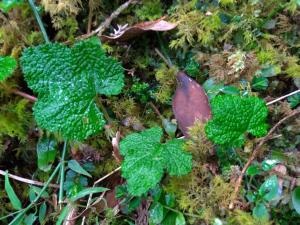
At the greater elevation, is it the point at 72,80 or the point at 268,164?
the point at 72,80

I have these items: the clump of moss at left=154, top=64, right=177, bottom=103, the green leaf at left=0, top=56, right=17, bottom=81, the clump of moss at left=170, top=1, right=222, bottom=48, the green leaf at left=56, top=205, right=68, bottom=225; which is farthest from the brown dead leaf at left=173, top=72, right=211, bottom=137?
the green leaf at left=0, top=56, right=17, bottom=81

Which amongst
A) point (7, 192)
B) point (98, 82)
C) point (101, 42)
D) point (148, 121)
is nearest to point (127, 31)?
point (101, 42)

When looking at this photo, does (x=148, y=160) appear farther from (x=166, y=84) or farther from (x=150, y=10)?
(x=150, y=10)

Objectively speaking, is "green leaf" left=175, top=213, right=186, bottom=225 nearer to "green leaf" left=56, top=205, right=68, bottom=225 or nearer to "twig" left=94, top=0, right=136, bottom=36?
"green leaf" left=56, top=205, right=68, bottom=225

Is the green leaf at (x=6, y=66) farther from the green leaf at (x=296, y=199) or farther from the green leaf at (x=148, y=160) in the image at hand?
the green leaf at (x=296, y=199)

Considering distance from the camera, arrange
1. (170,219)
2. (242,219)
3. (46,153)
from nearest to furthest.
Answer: (242,219), (170,219), (46,153)

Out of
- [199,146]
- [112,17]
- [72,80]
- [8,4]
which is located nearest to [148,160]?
[199,146]
